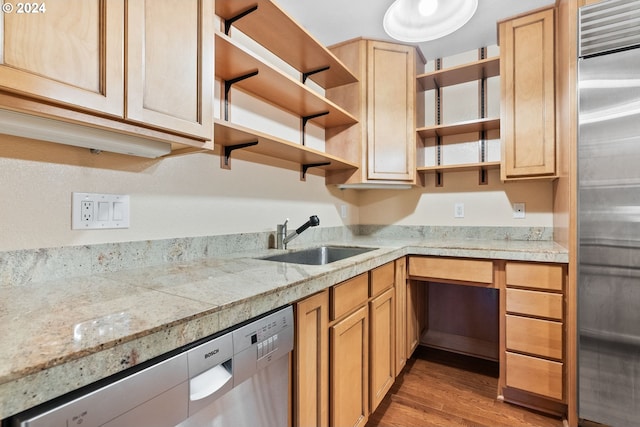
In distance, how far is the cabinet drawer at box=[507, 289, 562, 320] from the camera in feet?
5.32

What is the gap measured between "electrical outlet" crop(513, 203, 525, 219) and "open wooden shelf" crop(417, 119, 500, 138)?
59 cm

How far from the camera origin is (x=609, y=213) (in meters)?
1.42

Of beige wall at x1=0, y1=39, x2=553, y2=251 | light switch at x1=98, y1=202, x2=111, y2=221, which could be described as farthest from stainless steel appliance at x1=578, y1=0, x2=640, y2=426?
light switch at x1=98, y1=202, x2=111, y2=221

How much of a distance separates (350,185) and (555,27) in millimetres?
1593

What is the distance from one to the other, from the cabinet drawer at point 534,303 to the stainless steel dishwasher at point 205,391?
1.44 meters

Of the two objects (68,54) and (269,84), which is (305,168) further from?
(68,54)

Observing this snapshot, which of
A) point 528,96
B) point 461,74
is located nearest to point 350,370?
point 528,96

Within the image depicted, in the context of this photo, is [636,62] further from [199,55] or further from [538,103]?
[199,55]

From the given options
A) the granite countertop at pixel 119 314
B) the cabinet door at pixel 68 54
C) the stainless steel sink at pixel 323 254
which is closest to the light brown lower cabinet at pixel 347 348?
the granite countertop at pixel 119 314

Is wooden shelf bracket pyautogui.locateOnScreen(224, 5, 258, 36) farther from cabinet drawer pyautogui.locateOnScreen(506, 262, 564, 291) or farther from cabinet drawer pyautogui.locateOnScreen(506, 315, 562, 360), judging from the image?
cabinet drawer pyautogui.locateOnScreen(506, 315, 562, 360)

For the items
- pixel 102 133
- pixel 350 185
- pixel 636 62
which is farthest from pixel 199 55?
pixel 636 62

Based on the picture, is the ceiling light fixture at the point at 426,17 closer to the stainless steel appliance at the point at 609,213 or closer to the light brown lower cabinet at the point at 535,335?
the stainless steel appliance at the point at 609,213

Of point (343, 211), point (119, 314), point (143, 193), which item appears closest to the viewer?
point (119, 314)

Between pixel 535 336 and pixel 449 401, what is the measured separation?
0.62 metres
